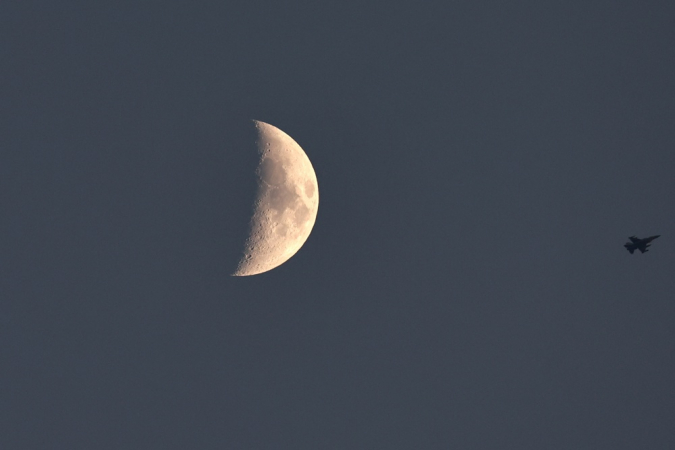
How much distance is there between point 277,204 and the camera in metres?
36.9

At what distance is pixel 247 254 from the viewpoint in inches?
1465

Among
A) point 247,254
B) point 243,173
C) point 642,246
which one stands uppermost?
point 243,173

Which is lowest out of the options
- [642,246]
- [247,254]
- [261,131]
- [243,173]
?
[642,246]

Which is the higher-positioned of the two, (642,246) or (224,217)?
(224,217)

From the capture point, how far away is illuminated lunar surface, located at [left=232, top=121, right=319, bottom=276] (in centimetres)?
3684

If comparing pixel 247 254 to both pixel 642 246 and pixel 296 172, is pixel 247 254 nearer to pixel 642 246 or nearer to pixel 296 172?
pixel 296 172

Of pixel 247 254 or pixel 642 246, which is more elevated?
pixel 247 254

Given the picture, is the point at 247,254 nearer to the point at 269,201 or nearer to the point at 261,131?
the point at 269,201

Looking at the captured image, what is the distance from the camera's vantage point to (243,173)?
3662 cm

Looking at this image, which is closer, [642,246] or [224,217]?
[642,246]

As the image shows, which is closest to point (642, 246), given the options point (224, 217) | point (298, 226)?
point (298, 226)

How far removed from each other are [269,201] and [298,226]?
85.5 inches

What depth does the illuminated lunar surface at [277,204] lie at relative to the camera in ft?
121

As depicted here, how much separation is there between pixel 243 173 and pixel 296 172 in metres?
2.90
